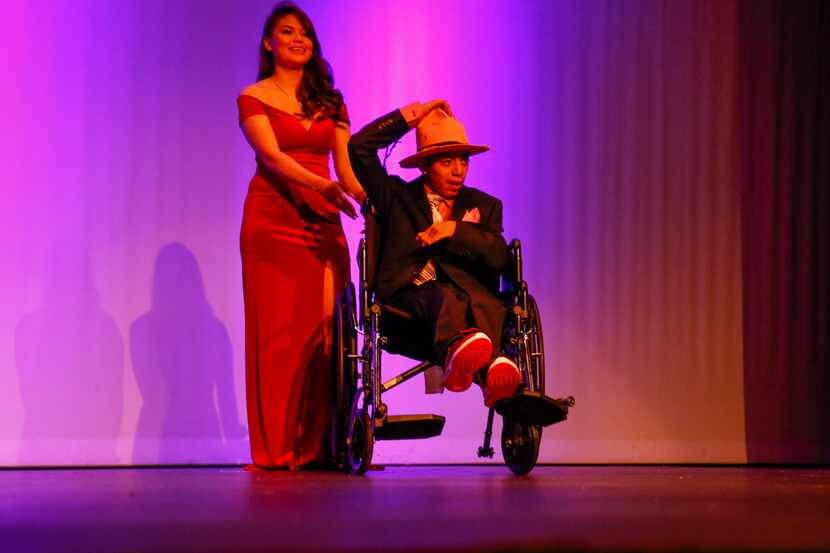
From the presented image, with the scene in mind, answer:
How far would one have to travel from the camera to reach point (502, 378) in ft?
8.89

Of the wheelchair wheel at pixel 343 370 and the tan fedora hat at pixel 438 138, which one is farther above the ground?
the tan fedora hat at pixel 438 138

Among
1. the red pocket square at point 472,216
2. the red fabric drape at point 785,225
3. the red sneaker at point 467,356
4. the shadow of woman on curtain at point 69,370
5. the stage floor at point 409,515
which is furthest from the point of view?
the red fabric drape at point 785,225

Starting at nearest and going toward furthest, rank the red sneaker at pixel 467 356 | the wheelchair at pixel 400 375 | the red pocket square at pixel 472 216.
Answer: the red sneaker at pixel 467 356
the wheelchair at pixel 400 375
the red pocket square at pixel 472 216

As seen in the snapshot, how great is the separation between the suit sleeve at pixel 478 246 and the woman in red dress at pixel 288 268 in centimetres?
50

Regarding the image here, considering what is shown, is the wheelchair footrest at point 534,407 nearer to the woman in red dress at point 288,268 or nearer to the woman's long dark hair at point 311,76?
the woman in red dress at point 288,268

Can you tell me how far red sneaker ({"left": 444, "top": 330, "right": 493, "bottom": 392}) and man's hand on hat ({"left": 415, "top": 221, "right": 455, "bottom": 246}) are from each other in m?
0.34

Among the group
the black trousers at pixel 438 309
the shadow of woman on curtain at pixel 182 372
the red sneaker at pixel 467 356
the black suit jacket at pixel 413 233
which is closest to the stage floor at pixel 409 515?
the red sneaker at pixel 467 356

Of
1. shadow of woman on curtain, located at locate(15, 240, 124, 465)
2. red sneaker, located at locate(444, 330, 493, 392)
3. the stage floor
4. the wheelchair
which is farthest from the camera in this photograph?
shadow of woman on curtain, located at locate(15, 240, 124, 465)

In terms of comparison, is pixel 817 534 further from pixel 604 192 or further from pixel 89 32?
pixel 89 32

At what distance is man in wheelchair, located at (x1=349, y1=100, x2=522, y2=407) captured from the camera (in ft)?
9.02

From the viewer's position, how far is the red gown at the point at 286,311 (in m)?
3.38

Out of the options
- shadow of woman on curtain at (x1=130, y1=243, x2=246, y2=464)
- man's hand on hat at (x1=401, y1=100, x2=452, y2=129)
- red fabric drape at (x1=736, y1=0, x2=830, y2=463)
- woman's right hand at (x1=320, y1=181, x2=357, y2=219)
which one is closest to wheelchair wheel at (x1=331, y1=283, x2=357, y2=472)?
woman's right hand at (x1=320, y1=181, x2=357, y2=219)

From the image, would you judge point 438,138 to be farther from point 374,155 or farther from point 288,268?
point 288,268

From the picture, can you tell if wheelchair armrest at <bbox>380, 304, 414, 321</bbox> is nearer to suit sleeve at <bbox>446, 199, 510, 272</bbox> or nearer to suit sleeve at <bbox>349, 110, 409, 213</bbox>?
suit sleeve at <bbox>446, 199, 510, 272</bbox>
